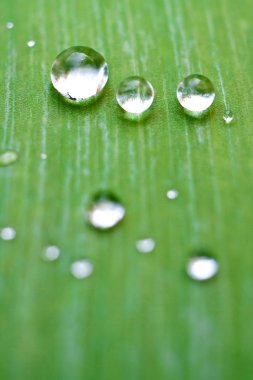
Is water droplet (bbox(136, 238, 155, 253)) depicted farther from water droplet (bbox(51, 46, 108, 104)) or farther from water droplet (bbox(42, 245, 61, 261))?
water droplet (bbox(51, 46, 108, 104))

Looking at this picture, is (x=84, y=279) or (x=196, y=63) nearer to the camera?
(x=84, y=279)

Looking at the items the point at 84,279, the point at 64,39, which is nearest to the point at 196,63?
the point at 64,39

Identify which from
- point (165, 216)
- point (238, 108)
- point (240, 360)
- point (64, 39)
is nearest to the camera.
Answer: point (240, 360)

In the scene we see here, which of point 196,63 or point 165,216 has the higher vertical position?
point 196,63

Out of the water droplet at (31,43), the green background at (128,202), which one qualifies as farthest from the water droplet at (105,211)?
the water droplet at (31,43)

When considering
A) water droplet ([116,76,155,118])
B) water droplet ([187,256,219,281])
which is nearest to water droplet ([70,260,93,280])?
water droplet ([187,256,219,281])

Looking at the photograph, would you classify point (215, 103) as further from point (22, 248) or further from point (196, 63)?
point (22, 248)
